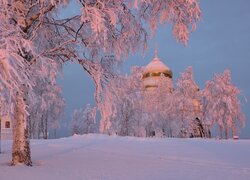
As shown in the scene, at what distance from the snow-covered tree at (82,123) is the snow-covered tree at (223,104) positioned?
28020 mm

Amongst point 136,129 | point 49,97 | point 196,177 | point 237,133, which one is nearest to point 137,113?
point 136,129

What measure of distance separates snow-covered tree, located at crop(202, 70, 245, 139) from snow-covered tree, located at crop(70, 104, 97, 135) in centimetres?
2802

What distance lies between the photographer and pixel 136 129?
50.4m

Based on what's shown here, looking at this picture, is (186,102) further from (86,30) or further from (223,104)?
(86,30)

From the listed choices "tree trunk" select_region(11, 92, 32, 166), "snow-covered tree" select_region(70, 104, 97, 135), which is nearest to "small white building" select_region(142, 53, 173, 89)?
"snow-covered tree" select_region(70, 104, 97, 135)

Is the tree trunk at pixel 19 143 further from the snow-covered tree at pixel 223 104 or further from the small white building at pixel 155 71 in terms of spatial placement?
the small white building at pixel 155 71

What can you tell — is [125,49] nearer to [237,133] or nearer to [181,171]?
[181,171]

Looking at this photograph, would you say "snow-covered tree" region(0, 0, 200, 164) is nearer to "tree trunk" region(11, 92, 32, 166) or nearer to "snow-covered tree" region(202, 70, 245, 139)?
"tree trunk" region(11, 92, 32, 166)

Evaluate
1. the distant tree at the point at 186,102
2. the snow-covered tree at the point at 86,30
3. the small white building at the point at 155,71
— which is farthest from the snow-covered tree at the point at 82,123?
the snow-covered tree at the point at 86,30

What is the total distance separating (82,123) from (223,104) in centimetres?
3542

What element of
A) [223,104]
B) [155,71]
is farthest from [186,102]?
[155,71]

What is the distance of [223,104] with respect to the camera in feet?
173

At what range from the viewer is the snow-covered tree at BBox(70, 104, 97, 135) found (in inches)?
3027

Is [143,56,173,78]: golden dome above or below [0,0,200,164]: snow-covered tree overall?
above
